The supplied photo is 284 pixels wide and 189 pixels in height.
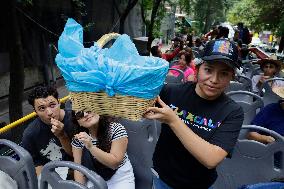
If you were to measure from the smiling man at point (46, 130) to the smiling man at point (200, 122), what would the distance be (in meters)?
1.07

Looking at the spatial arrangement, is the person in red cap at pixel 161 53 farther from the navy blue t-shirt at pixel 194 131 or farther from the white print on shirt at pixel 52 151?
the navy blue t-shirt at pixel 194 131

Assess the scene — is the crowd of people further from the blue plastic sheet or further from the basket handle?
the basket handle

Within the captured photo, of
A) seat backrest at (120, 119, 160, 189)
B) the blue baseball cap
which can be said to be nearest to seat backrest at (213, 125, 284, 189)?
seat backrest at (120, 119, 160, 189)

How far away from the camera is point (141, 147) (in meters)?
2.98

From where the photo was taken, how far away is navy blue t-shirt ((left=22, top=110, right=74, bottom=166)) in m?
2.94

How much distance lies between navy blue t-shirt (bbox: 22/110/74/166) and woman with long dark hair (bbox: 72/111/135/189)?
409mm

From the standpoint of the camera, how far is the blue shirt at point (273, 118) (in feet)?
10.6

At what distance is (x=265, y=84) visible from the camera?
5266 millimetres

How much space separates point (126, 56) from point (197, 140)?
56 cm

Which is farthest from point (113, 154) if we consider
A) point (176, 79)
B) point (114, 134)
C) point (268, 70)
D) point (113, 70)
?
point (268, 70)

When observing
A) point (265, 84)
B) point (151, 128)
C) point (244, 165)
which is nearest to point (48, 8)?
point (265, 84)

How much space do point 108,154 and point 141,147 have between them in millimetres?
694

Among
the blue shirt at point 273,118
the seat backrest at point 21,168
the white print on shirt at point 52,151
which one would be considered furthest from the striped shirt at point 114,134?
the blue shirt at point 273,118

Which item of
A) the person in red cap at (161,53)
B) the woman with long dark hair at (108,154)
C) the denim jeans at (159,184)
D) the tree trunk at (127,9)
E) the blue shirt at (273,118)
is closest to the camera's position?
the denim jeans at (159,184)
